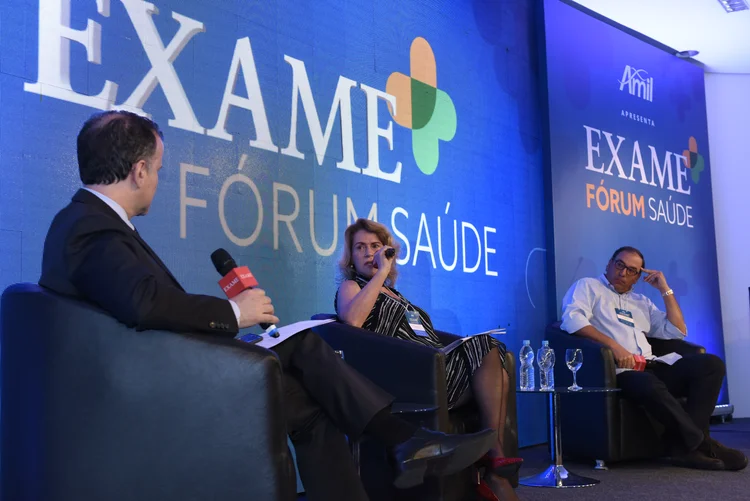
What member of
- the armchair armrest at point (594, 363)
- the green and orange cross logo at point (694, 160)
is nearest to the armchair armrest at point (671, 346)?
the armchair armrest at point (594, 363)

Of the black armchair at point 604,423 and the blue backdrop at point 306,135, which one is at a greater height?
the blue backdrop at point 306,135

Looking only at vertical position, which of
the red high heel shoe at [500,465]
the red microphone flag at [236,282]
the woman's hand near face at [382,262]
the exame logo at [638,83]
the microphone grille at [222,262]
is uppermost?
the exame logo at [638,83]

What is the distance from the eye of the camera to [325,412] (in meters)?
2.15

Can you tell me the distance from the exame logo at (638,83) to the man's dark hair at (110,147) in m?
5.11

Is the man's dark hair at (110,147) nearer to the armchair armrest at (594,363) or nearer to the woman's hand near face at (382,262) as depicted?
the woman's hand near face at (382,262)

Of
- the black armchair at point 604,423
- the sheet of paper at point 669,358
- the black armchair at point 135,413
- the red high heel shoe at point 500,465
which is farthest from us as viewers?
the sheet of paper at point 669,358

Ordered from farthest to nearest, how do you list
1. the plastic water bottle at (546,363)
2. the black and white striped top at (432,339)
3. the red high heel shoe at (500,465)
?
the plastic water bottle at (546,363), the black and white striped top at (432,339), the red high heel shoe at (500,465)

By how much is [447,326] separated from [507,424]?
136cm

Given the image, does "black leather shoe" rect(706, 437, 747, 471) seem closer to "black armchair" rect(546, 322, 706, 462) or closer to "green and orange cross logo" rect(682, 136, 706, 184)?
"black armchair" rect(546, 322, 706, 462)

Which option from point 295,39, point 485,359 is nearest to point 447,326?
point 485,359

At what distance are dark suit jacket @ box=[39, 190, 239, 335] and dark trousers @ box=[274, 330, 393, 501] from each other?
377 mm

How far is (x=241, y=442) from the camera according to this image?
173cm

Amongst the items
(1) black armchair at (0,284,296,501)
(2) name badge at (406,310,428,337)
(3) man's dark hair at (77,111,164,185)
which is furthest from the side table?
(3) man's dark hair at (77,111,164,185)

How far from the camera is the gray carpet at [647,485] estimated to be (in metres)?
3.40
